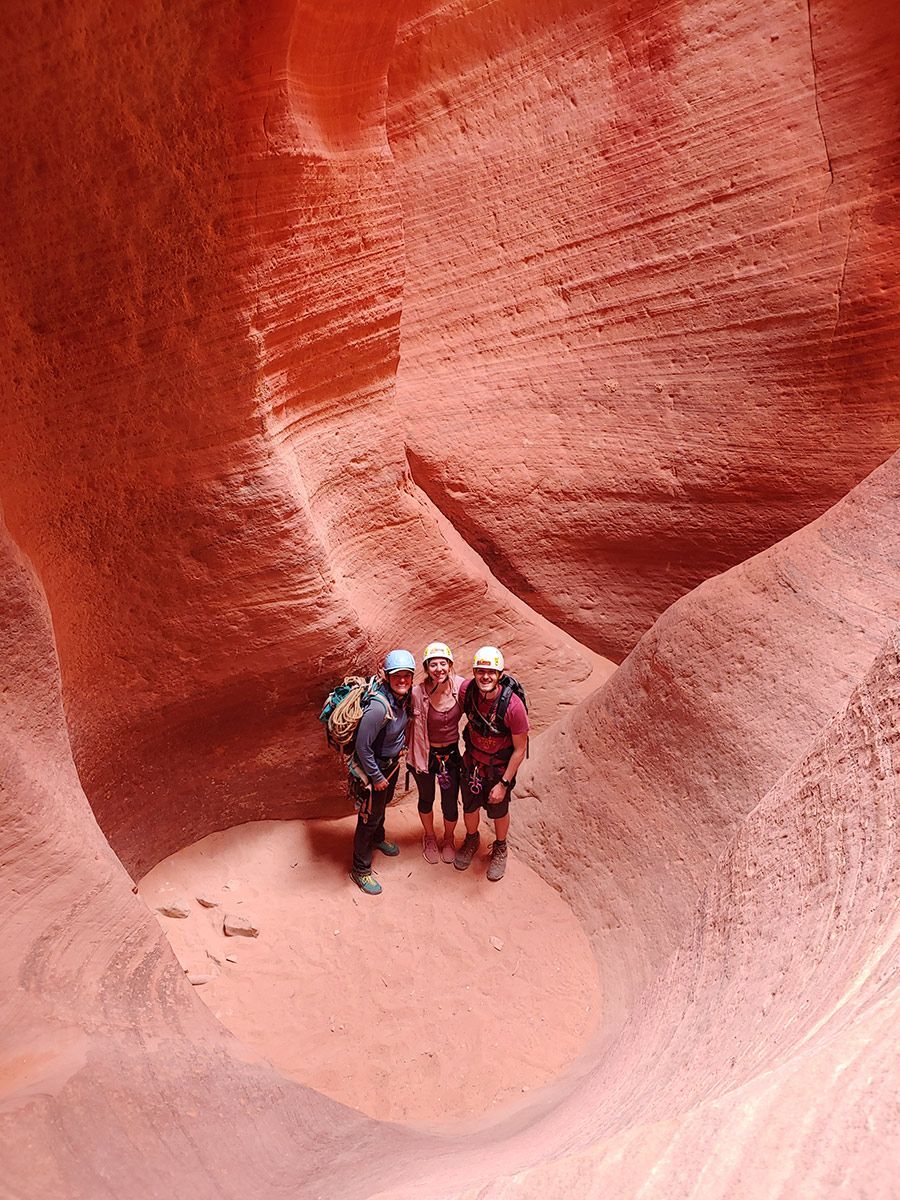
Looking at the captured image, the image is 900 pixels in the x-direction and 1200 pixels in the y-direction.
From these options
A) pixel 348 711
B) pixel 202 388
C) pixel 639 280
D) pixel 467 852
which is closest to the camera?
pixel 202 388

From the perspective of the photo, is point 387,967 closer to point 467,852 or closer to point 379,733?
point 467,852

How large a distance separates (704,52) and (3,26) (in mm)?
4486

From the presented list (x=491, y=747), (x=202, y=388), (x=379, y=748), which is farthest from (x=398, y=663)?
(x=202, y=388)

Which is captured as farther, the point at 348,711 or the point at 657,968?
the point at 348,711

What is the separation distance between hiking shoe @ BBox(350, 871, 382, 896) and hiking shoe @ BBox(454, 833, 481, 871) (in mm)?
530

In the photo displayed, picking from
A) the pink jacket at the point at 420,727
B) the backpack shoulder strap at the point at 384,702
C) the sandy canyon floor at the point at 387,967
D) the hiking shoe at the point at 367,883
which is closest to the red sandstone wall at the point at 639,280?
the pink jacket at the point at 420,727

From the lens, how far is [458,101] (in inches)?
255

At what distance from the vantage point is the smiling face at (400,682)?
200 inches

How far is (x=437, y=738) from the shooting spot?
529 cm

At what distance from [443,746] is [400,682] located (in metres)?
0.55

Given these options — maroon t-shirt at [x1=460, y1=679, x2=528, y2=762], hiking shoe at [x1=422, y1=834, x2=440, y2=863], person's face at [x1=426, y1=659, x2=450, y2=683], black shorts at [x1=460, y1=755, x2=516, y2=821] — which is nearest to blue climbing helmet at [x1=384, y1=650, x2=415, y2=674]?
person's face at [x1=426, y1=659, x2=450, y2=683]

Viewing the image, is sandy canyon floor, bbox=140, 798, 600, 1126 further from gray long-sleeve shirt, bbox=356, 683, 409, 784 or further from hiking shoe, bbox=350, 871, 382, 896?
gray long-sleeve shirt, bbox=356, 683, 409, 784

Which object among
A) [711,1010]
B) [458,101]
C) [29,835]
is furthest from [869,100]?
[29,835]

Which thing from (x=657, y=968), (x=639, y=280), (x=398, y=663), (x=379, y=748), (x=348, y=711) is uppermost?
(x=639, y=280)
